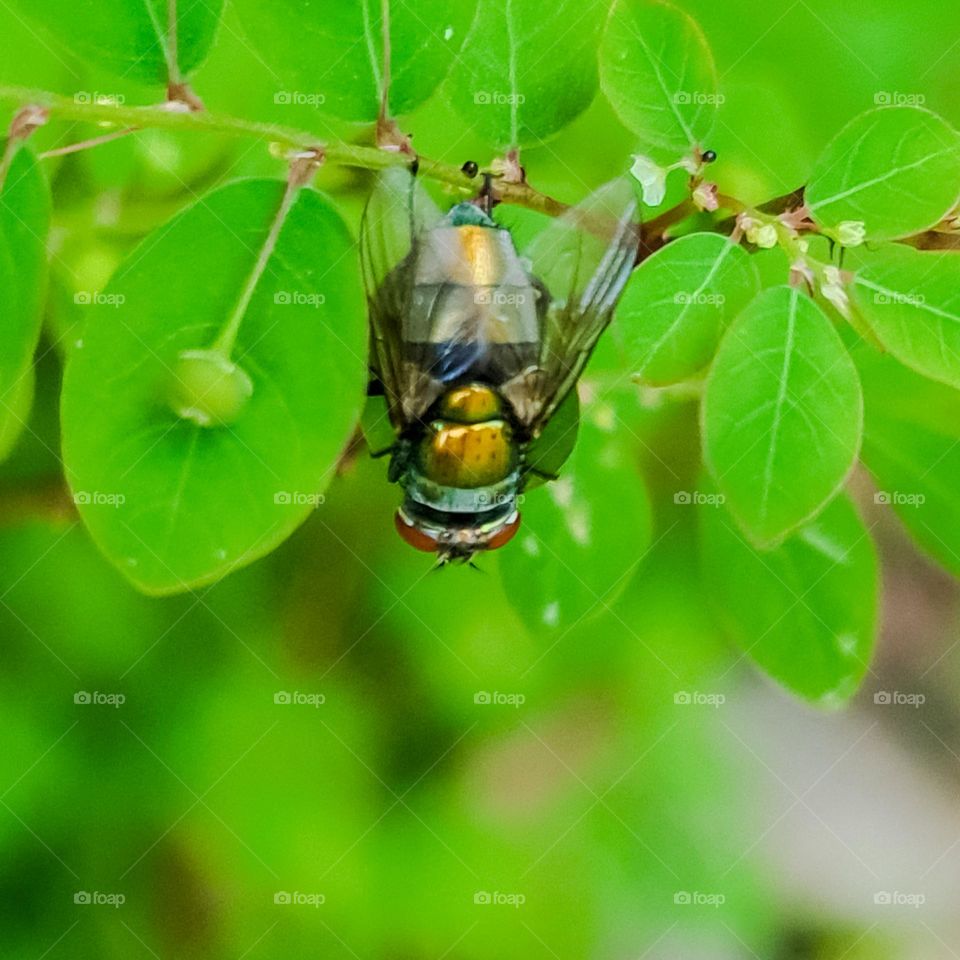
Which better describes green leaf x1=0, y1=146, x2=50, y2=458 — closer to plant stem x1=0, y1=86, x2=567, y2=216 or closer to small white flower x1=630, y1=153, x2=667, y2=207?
plant stem x1=0, y1=86, x2=567, y2=216

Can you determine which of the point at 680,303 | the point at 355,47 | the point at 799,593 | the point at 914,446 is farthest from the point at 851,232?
the point at 355,47

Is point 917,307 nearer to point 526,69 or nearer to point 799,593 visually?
point 799,593

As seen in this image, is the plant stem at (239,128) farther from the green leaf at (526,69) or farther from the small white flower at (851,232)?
the small white flower at (851,232)

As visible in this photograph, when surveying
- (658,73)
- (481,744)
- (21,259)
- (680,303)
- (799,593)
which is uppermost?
(658,73)

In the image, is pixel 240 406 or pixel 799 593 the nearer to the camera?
pixel 240 406

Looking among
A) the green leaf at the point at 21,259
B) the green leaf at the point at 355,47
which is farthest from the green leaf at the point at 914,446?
the green leaf at the point at 21,259

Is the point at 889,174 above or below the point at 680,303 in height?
above
